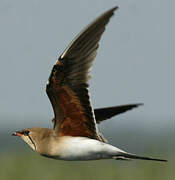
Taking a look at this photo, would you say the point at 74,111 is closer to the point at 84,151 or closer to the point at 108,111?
the point at 84,151

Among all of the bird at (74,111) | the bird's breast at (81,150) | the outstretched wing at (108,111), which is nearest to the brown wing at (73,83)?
the bird at (74,111)

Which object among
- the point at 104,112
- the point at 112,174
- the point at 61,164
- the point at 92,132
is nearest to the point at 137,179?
the point at 112,174

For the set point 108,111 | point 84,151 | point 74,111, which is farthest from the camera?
point 108,111

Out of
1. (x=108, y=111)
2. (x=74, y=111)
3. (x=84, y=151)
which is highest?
(x=74, y=111)

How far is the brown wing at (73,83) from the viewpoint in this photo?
289 inches

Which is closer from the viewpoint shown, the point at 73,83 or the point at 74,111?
the point at 73,83

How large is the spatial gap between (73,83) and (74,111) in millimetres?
377

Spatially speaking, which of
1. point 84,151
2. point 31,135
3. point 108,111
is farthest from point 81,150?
point 108,111

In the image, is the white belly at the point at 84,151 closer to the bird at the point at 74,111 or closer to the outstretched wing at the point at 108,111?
the bird at the point at 74,111

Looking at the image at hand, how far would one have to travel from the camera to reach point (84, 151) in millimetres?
7480

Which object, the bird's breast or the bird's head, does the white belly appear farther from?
the bird's head

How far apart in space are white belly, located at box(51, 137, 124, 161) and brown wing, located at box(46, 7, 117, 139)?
242mm

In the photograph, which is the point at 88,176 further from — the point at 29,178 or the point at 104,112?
the point at 104,112

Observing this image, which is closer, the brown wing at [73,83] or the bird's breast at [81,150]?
the brown wing at [73,83]
